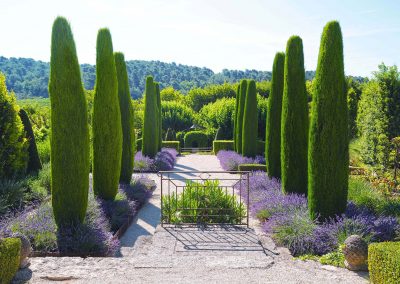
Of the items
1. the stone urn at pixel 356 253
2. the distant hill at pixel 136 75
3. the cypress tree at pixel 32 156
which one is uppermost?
the distant hill at pixel 136 75

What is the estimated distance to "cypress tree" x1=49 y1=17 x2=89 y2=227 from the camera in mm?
7465

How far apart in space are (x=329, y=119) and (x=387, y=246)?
3.20 meters

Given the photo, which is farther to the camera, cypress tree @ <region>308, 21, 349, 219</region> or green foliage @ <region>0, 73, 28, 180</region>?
green foliage @ <region>0, 73, 28, 180</region>

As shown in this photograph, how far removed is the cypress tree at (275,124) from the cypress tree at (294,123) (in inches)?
66.2

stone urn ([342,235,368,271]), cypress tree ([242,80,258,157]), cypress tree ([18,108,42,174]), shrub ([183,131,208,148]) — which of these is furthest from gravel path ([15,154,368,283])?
shrub ([183,131,208,148])

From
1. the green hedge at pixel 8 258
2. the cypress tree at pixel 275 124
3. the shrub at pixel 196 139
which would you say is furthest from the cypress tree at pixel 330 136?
the shrub at pixel 196 139

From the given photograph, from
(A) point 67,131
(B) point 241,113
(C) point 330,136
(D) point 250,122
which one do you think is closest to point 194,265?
(A) point 67,131

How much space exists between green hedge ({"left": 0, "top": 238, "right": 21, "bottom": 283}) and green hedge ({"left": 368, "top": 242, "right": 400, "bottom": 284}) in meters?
4.61

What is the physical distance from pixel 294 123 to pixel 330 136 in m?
2.46

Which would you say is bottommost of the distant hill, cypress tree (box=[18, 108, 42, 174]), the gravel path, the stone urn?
the gravel path

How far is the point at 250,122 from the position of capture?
63.5 feet

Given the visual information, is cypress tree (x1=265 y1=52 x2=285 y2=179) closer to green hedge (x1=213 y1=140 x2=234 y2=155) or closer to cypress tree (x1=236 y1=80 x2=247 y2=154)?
cypress tree (x1=236 y1=80 x2=247 y2=154)

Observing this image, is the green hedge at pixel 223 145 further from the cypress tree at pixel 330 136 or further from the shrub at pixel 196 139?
the cypress tree at pixel 330 136

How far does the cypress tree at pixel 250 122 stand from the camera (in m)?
19.1
